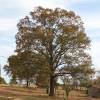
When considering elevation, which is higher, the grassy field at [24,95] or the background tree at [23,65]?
the background tree at [23,65]

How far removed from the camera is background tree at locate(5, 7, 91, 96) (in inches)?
2527

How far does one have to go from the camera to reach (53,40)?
6525 cm

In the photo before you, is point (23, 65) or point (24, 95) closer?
point (24, 95)

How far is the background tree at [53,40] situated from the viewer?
6419 centimetres

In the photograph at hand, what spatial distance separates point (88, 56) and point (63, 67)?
15.1 ft

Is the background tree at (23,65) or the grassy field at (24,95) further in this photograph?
the background tree at (23,65)

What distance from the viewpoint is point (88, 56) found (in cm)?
6706

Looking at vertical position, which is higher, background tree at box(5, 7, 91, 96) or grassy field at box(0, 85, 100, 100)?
background tree at box(5, 7, 91, 96)

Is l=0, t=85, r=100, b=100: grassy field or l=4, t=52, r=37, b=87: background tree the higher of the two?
l=4, t=52, r=37, b=87: background tree

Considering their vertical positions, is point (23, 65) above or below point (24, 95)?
above

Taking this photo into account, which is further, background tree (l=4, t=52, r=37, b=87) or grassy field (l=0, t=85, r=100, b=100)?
background tree (l=4, t=52, r=37, b=87)

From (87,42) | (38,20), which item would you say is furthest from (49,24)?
(87,42)

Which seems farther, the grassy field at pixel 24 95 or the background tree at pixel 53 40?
the background tree at pixel 53 40

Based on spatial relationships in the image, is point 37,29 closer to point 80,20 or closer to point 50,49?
point 50,49
